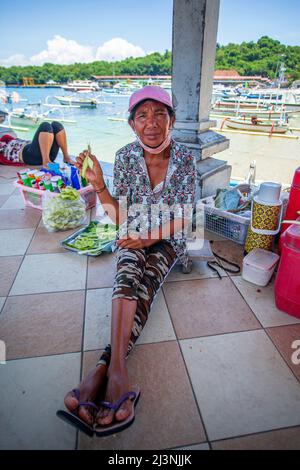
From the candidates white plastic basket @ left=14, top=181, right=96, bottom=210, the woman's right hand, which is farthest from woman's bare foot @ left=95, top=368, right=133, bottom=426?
white plastic basket @ left=14, top=181, right=96, bottom=210

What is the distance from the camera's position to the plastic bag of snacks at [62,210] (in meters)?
2.60

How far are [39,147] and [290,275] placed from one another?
3.91 metres

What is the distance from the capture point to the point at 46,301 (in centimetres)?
177

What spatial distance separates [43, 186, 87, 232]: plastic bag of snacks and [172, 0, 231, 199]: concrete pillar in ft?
4.24

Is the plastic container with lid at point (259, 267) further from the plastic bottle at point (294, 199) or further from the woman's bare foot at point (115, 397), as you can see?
the woman's bare foot at point (115, 397)

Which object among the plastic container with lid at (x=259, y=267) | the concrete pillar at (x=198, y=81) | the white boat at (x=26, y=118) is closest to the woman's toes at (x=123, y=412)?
the plastic container with lid at (x=259, y=267)

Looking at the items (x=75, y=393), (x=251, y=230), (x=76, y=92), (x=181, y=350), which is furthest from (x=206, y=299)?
(x=76, y=92)

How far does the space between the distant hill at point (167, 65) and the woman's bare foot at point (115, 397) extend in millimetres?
58776

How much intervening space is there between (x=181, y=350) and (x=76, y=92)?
5541 cm

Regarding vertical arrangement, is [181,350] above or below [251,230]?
below

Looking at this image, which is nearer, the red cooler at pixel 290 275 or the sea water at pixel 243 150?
the red cooler at pixel 290 275

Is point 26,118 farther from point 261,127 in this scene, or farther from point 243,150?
point 261,127

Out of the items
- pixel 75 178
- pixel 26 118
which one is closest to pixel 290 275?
pixel 75 178
